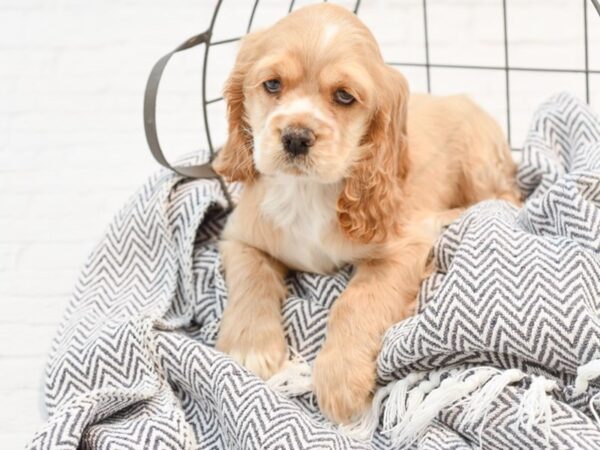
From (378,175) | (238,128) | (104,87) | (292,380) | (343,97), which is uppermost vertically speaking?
(343,97)

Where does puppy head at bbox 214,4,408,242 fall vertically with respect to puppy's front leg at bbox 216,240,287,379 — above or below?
above

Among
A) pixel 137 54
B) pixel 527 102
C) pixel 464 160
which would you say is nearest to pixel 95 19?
pixel 137 54

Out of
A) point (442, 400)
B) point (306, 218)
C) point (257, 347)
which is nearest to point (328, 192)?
point (306, 218)

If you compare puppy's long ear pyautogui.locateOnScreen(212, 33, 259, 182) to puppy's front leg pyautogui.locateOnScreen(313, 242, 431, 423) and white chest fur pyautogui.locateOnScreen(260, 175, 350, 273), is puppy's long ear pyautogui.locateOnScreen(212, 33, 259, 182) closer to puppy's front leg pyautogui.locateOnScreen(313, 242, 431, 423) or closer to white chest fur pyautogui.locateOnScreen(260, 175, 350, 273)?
white chest fur pyautogui.locateOnScreen(260, 175, 350, 273)

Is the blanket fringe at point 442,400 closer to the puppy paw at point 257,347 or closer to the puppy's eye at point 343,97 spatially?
the puppy paw at point 257,347

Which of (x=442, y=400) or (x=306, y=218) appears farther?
(x=306, y=218)

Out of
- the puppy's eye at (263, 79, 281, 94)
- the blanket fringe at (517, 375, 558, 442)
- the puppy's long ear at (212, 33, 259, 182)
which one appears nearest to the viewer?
the blanket fringe at (517, 375, 558, 442)

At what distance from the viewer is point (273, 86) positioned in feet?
8.37

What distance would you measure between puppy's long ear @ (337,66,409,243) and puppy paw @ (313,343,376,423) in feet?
1.09

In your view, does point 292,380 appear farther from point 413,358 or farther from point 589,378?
point 589,378

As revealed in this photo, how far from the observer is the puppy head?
247 cm

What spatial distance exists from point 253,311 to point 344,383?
34 cm

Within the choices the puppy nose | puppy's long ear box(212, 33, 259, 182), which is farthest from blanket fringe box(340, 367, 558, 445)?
puppy's long ear box(212, 33, 259, 182)

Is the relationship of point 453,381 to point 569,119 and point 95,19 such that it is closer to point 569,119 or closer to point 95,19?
point 569,119
